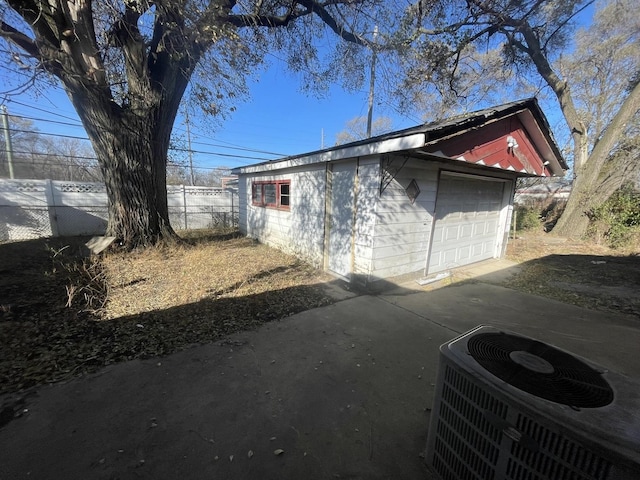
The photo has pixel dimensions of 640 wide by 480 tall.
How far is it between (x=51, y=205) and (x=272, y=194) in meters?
7.01

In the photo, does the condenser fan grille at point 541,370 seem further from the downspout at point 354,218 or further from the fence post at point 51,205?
the fence post at point 51,205

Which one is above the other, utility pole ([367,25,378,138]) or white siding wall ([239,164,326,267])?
utility pole ([367,25,378,138])

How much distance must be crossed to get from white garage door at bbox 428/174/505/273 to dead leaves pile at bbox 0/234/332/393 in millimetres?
2770

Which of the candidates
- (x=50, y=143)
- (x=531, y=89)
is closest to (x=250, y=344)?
(x=531, y=89)

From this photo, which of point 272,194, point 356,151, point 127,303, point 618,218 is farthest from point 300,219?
point 618,218

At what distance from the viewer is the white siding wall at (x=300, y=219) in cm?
585

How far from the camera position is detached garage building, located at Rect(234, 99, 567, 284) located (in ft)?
14.2

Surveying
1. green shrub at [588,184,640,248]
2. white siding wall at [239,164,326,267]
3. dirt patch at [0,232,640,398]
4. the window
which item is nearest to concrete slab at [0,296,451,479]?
dirt patch at [0,232,640,398]

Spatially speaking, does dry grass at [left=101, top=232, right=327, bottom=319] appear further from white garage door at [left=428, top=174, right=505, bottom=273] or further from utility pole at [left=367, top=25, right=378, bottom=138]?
utility pole at [left=367, top=25, right=378, bottom=138]

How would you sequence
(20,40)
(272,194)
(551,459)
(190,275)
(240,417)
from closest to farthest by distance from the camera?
(551,459) < (240,417) < (20,40) < (190,275) < (272,194)

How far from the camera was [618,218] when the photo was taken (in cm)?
893

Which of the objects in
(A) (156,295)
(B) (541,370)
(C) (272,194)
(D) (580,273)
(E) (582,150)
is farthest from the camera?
(E) (582,150)

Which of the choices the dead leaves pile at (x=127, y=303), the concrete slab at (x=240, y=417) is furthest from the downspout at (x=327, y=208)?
the concrete slab at (x=240, y=417)

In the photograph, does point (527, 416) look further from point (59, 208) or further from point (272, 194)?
point (59, 208)
